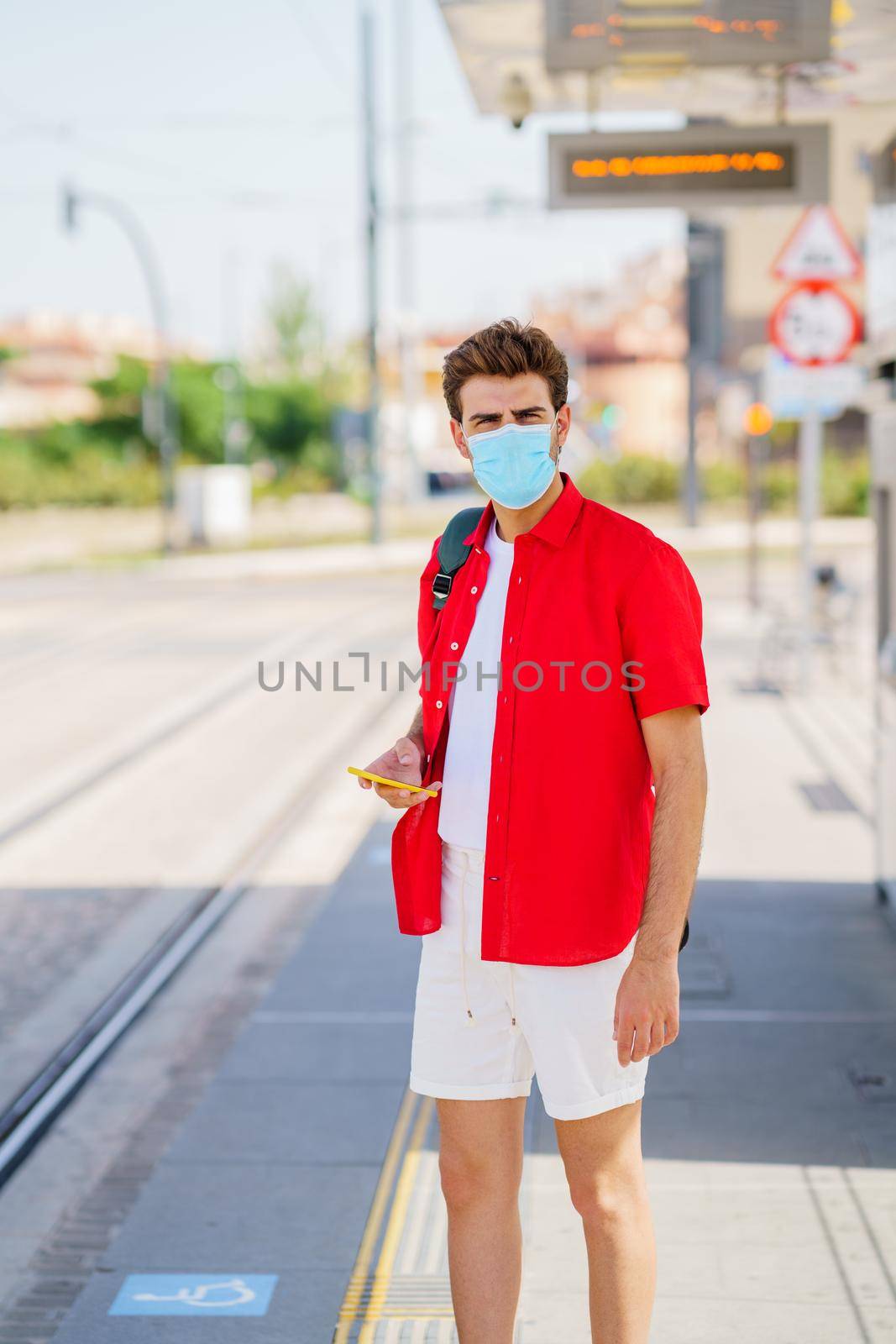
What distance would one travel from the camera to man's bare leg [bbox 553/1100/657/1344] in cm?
258

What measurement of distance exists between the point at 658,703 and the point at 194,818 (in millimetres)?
6077

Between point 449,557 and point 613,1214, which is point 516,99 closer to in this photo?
point 449,557

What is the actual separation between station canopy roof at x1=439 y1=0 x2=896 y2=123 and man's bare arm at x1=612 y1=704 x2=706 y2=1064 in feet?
9.13

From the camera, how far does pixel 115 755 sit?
9984 millimetres

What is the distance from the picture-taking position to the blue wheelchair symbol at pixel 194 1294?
331cm

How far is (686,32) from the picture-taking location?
484cm

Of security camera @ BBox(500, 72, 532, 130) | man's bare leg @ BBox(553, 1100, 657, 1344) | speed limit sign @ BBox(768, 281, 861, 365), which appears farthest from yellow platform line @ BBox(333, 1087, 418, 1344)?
speed limit sign @ BBox(768, 281, 861, 365)

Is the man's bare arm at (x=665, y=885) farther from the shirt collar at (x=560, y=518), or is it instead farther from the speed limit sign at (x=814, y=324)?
the speed limit sign at (x=814, y=324)

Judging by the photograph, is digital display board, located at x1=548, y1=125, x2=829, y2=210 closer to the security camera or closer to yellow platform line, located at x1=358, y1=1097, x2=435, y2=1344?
the security camera

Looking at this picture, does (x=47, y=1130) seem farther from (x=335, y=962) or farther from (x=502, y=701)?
(x=502, y=701)

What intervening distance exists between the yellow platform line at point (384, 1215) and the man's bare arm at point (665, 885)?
1109 millimetres

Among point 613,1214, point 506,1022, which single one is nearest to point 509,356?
point 506,1022

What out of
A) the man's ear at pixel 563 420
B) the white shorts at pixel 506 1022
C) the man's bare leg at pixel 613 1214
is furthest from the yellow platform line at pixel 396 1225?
the man's ear at pixel 563 420

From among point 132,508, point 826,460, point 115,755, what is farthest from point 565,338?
point 115,755
